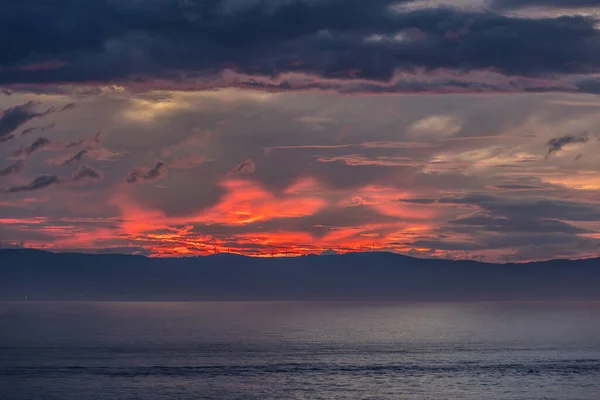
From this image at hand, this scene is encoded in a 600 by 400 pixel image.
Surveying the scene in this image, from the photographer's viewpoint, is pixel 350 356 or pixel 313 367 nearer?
pixel 313 367

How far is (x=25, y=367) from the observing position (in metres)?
168

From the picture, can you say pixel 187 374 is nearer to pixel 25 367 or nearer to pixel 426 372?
pixel 25 367

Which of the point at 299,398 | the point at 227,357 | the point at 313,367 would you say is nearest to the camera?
the point at 299,398

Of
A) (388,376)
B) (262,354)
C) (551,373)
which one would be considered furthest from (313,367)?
(551,373)

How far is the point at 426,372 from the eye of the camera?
544 feet

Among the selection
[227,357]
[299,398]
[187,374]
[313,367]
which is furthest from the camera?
[227,357]

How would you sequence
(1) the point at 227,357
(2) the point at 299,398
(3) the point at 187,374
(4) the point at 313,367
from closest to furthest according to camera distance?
(2) the point at 299,398 → (3) the point at 187,374 → (4) the point at 313,367 → (1) the point at 227,357

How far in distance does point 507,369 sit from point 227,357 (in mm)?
57018

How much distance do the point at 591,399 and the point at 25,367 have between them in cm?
9943

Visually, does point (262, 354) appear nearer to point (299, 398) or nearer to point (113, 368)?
point (113, 368)

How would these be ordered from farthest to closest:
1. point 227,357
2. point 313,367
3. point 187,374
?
point 227,357 < point 313,367 < point 187,374

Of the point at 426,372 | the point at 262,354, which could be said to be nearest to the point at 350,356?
the point at 262,354

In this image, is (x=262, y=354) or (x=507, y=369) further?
(x=262, y=354)

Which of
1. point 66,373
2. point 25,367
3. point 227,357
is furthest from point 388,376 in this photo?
point 25,367
